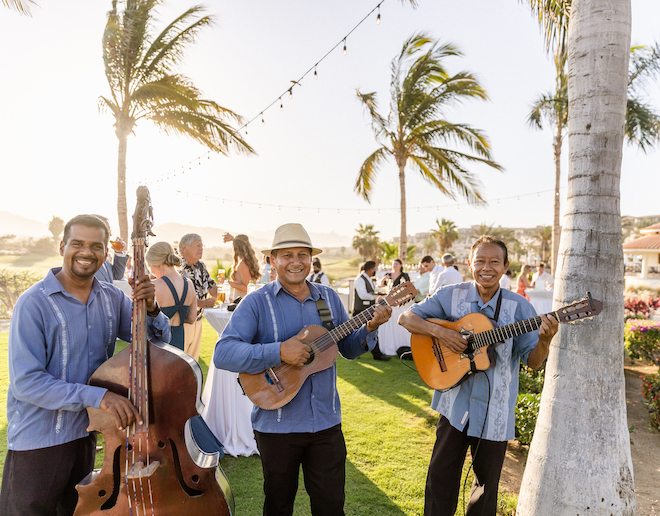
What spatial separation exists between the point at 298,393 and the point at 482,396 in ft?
3.81

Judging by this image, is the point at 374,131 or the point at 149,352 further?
the point at 374,131

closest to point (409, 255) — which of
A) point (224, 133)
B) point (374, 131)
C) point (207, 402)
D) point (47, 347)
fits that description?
point (374, 131)

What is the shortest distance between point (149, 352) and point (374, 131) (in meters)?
12.2

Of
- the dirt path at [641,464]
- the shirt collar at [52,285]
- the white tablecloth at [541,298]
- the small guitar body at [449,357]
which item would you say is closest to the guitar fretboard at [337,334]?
the small guitar body at [449,357]

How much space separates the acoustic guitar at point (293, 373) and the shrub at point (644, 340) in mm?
6838

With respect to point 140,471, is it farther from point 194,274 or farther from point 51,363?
point 194,274

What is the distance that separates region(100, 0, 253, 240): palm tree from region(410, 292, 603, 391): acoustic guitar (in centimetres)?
894

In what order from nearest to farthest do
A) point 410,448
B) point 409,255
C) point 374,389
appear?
point 410,448 < point 374,389 < point 409,255

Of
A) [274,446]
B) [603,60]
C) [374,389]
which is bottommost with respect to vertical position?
[374,389]

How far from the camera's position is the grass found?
128 inches

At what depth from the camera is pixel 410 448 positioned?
420 centimetres

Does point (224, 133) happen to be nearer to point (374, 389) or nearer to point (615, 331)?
point (374, 389)

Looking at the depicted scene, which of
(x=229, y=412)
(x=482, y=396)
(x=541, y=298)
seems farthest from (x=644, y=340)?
(x=229, y=412)

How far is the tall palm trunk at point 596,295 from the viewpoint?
8.20 ft
